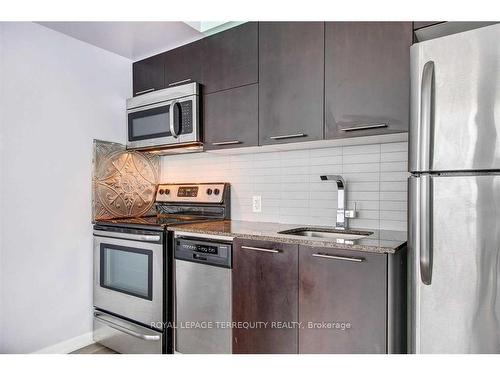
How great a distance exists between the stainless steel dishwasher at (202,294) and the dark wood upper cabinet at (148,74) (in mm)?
1194

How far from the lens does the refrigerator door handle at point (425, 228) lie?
4.22 feet

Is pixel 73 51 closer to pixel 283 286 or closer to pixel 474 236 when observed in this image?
pixel 283 286

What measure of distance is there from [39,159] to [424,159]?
7.14 feet

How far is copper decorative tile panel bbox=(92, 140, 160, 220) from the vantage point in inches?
99.1

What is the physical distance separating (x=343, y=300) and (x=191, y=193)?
1556 millimetres

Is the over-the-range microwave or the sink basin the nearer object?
the sink basin

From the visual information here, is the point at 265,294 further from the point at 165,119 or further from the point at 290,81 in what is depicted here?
the point at 165,119

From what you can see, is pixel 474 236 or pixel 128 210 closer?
pixel 474 236

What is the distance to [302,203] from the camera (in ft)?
7.39

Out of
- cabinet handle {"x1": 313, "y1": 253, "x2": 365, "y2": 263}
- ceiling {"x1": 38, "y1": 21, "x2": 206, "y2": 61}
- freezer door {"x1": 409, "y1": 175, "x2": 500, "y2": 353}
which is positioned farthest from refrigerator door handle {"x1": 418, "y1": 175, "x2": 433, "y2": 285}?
ceiling {"x1": 38, "y1": 21, "x2": 206, "y2": 61}

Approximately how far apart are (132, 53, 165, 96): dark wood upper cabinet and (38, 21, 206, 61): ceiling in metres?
0.07

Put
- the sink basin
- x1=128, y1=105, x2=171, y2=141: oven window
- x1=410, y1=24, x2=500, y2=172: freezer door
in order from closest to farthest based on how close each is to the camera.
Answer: x1=410, y1=24, x2=500, y2=172: freezer door < the sink basin < x1=128, y1=105, x2=171, y2=141: oven window

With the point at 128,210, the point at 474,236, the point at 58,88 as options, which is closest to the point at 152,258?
the point at 128,210

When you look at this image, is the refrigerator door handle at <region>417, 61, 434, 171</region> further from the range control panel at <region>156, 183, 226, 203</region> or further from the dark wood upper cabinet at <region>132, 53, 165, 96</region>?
the dark wood upper cabinet at <region>132, 53, 165, 96</region>
